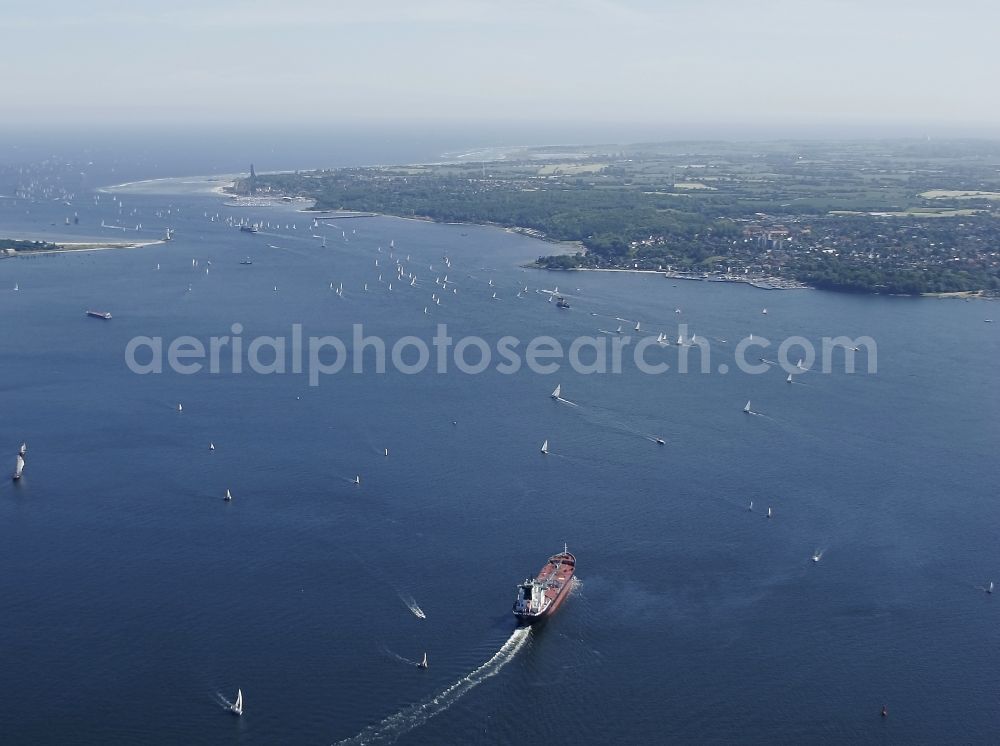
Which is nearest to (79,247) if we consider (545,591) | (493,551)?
(493,551)

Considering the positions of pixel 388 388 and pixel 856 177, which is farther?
pixel 856 177

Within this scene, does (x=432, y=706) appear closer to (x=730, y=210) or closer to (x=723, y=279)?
(x=723, y=279)

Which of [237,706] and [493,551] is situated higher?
[493,551]

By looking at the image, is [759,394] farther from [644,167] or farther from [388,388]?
[644,167]

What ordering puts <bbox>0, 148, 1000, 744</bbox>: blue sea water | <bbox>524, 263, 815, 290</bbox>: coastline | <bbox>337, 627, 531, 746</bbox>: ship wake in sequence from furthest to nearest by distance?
1. <bbox>524, 263, 815, 290</bbox>: coastline
2. <bbox>0, 148, 1000, 744</bbox>: blue sea water
3. <bbox>337, 627, 531, 746</bbox>: ship wake

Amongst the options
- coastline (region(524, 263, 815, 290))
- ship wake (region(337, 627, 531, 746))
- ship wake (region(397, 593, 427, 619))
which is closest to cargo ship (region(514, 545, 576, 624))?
ship wake (region(337, 627, 531, 746))

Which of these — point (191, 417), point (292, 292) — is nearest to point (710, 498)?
point (191, 417)

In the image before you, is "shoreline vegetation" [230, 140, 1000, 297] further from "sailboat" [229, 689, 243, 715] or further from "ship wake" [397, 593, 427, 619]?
"sailboat" [229, 689, 243, 715]
